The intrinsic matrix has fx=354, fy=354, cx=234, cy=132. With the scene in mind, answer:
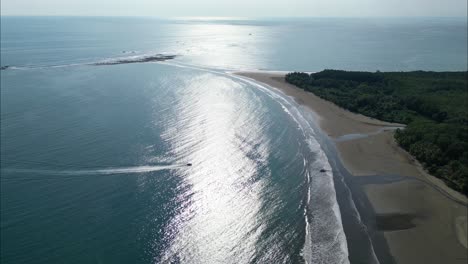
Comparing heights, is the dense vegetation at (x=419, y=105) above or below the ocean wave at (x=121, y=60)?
above

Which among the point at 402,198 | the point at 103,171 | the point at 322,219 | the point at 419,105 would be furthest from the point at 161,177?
the point at 419,105

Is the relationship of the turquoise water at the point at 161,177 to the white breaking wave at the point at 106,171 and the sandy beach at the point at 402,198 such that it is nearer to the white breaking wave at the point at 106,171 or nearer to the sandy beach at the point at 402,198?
the white breaking wave at the point at 106,171

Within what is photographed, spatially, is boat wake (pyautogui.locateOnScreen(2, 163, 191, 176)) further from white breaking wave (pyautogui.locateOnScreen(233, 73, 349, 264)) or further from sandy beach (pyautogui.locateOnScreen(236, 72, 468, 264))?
sandy beach (pyautogui.locateOnScreen(236, 72, 468, 264))

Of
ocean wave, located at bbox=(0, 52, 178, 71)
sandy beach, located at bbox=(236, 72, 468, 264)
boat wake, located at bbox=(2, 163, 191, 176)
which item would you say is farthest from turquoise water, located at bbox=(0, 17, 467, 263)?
ocean wave, located at bbox=(0, 52, 178, 71)

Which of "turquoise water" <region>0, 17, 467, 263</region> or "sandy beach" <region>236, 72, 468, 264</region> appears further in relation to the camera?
"sandy beach" <region>236, 72, 468, 264</region>

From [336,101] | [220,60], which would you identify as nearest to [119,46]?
[220,60]

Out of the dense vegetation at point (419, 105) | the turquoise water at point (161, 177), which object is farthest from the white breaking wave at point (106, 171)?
the dense vegetation at point (419, 105)
